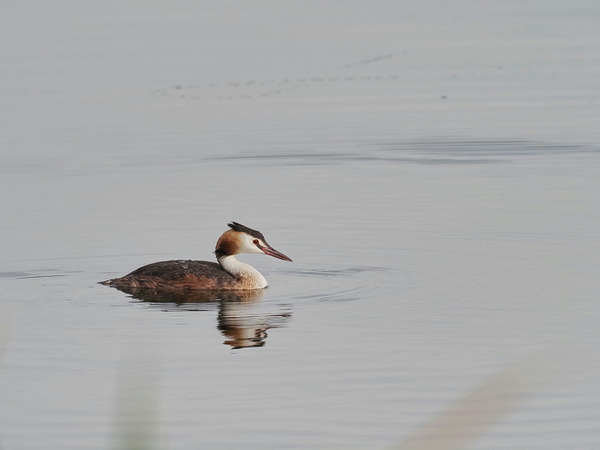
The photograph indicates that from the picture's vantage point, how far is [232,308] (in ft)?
40.7

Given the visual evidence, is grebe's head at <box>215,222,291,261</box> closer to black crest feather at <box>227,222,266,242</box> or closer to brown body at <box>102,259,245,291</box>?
black crest feather at <box>227,222,266,242</box>

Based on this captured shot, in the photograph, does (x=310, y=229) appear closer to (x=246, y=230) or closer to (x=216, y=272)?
(x=246, y=230)

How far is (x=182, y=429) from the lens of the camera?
335 inches

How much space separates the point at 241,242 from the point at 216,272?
404 mm

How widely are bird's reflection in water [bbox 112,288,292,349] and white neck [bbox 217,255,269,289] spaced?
0.09 metres

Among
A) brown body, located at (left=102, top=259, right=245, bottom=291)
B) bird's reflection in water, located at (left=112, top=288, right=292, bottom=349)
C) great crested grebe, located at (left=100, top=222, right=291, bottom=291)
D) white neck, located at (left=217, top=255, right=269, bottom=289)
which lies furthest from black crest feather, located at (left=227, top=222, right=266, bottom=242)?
bird's reflection in water, located at (left=112, top=288, right=292, bottom=349)

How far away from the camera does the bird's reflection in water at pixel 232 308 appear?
36.4 ft

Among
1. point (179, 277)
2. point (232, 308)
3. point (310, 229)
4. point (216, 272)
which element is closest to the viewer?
point (232, 308)

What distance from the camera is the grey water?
8.79 metres

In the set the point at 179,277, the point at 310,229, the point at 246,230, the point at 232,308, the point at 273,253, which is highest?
the point at 310,229

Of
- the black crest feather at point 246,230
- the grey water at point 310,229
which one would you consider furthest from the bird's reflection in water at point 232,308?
the black crest feather at point 246,230

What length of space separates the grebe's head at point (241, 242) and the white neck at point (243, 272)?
9 centimetres

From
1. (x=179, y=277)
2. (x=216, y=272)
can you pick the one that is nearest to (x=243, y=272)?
(x=216, y=272)

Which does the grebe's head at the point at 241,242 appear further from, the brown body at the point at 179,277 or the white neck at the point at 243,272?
the brown body at the point at 179,277
